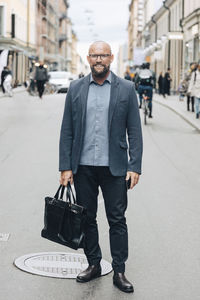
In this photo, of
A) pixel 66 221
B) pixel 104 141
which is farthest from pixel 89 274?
pixel 104 141

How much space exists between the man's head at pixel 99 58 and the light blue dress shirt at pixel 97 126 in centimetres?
11

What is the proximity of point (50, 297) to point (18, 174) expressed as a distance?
5907 millimetres

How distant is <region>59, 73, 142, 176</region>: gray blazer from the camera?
15.8 feet

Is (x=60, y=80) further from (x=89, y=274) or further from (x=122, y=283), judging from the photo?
(x=122, y=283)

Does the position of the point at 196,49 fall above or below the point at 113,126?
above

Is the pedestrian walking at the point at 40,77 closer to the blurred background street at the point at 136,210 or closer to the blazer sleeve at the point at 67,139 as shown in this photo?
the blurred background street at the point at 136,210

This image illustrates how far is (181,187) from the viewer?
965cm

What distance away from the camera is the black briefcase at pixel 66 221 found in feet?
15.9

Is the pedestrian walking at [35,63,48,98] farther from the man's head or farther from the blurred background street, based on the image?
the man's head

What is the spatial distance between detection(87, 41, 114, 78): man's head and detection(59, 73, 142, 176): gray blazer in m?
0.13

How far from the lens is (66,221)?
4.91 meters

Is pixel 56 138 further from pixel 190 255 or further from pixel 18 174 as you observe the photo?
pixel 190 255

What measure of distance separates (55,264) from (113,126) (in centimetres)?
139

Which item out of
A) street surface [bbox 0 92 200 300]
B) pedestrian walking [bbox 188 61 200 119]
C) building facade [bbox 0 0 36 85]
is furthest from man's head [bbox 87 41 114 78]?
building facade [bbox 0 0 36 85]
